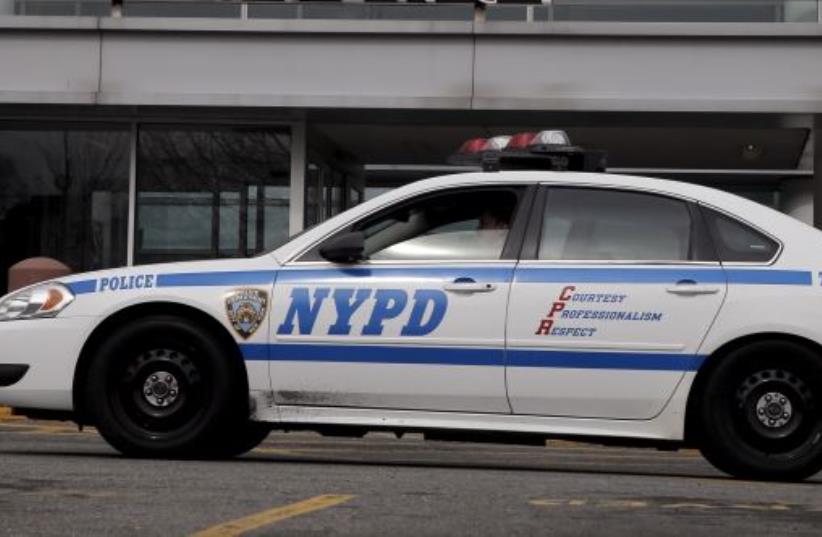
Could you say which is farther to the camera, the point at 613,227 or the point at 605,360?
the point at 613,227

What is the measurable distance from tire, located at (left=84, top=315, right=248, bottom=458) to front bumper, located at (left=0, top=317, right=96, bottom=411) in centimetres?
12

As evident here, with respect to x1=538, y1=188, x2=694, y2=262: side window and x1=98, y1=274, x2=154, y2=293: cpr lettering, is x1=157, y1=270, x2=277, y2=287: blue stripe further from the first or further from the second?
x1=538, y1=188, x2=694, y2=262: side window

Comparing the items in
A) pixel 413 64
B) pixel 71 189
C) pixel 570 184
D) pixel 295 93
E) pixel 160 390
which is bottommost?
pixel 160 390

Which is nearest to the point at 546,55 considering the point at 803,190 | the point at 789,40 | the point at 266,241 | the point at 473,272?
the point at 789,40

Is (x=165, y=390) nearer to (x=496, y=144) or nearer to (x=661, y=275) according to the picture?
(x=496, y=144)

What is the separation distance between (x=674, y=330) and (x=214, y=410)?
2.26m

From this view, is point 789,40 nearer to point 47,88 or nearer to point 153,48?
point 153,48

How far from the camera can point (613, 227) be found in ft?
25.8

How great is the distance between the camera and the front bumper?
26.1 ft

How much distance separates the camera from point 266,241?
16.9 meters

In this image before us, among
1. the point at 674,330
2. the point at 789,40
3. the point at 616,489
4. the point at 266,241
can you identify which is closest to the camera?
the point at 616,489

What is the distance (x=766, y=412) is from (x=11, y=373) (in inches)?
147

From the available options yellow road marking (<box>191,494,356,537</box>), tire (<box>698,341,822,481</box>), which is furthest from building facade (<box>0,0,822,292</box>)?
yellow road marking (<box>191,494,356,537</box>)

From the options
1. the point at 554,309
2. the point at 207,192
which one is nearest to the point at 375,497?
the point at 554,309
